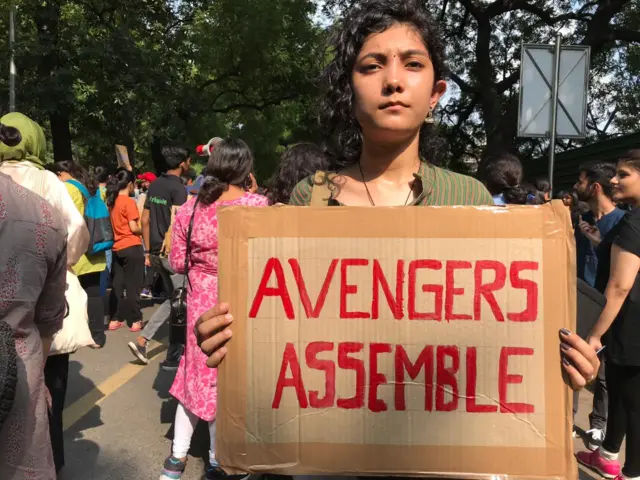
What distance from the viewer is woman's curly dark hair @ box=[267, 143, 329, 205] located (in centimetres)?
309

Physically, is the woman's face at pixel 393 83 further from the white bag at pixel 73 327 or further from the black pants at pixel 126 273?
the black pants at pixel 126 273

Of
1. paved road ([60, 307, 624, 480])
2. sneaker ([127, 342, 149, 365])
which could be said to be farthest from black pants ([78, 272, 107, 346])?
sneaker ([127, 342, 149, 365])

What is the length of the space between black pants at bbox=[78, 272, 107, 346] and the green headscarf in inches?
93.2

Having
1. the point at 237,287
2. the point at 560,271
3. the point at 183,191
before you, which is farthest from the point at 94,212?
the point at 560,271

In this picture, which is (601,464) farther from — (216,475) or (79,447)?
(79,447)

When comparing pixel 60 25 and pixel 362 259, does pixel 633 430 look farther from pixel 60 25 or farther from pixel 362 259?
pixel 60 25

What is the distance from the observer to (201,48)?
16.0 m

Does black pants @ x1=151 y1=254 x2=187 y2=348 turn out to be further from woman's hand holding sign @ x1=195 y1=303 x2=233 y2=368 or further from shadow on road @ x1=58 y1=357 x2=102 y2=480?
woman's hand holding sign @ x1=195 y1=303 x2=233 y2=368

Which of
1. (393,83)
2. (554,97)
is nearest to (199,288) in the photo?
(393,83)

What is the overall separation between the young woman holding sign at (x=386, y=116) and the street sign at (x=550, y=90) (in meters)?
3.04

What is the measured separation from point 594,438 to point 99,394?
11.8ft

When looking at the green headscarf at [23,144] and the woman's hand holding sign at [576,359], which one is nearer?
the woman's hand holding sign at [576,359]

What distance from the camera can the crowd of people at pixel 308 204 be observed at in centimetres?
144

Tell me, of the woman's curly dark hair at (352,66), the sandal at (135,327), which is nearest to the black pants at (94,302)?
the sandal at (135,327)
